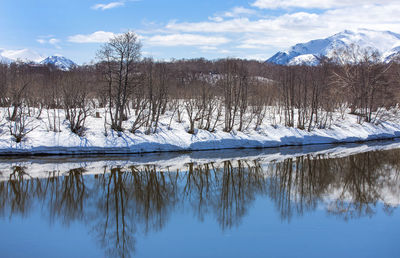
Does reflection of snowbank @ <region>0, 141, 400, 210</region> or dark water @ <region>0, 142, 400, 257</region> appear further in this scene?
reflection of snowbank @ <region>0, 141, 400, 210</region>

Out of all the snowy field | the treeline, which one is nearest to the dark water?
the snowy field

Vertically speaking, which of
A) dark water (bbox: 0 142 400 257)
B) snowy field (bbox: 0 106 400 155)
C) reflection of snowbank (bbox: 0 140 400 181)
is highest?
snowy field (bbox: 0 106 400 155)

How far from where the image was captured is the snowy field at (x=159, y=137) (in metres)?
28.0

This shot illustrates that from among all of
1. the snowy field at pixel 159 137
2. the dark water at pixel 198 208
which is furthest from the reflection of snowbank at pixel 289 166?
the snowy field at pixel 159 137

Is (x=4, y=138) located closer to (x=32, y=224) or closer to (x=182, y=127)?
(x=182, y=127)

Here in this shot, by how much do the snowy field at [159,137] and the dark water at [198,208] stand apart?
8.34 feet

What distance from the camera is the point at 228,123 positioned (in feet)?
113

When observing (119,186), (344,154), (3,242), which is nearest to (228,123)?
(344,154)

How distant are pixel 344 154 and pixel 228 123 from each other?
36.4 feet

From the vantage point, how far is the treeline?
3116 centimetres

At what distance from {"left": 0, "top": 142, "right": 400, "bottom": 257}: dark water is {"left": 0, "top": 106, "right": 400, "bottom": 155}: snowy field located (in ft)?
8.34

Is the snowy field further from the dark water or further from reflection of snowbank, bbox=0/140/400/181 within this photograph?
the dark water

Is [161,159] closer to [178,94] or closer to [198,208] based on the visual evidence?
[198,208]

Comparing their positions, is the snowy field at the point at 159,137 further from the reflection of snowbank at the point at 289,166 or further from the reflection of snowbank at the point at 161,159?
the reflection of snowbank at the point at 289,166
